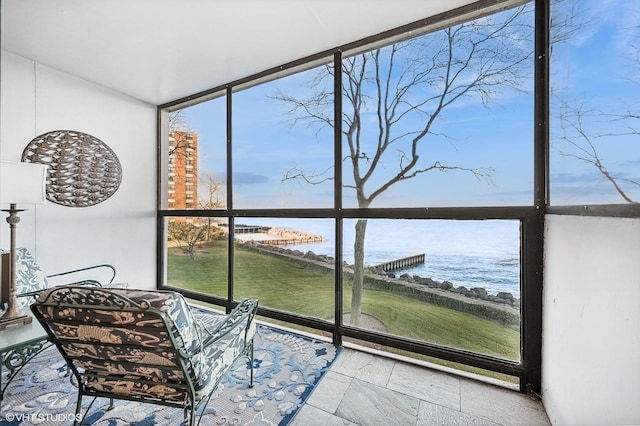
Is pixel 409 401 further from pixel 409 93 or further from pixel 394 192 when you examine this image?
pixel 409 93

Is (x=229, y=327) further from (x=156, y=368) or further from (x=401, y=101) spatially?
(x=401, y=101)

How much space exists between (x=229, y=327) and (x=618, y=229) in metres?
1.90

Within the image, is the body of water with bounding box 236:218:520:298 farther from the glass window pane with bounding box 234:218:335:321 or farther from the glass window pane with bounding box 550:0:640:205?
the glass window pane with bounding box 550:0:640:205

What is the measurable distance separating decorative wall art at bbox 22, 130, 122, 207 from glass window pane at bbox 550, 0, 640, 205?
431 cm

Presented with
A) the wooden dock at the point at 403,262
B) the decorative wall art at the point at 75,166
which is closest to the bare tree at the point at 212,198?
the decorative wall art at the point at 75,166

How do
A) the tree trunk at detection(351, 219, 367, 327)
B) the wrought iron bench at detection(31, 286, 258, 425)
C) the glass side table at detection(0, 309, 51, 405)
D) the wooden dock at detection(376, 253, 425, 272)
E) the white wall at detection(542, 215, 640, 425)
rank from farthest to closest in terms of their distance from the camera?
the tree trunk at detection(351, 219, 367, 327) < the wooden dock at detection(376, 253, 425, 272) < the glass side table at detection(0, 309, 51, 405) < the wrought iron bench at detection(31, 286, 258, 425) < the white wall at detection(542, 215, 640, 425)

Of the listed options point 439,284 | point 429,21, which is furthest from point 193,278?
point 429,21

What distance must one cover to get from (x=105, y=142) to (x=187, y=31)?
189 cm

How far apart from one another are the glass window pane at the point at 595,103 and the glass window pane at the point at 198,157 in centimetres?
305

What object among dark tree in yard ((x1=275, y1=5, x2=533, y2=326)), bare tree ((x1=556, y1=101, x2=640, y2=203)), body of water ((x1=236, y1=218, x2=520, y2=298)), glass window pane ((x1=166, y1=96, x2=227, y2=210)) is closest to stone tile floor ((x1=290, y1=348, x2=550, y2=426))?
dark tree in yard ((x1=275, y1=5, x2=533, y2=326))

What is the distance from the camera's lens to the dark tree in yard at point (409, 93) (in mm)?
A: 2168

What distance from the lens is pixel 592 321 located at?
4.47 feet

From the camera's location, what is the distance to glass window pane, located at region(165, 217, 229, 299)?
3521 millimetres

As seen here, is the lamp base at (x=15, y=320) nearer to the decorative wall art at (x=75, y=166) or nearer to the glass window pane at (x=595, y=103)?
the decorative wall art at (x=75, y=166)
